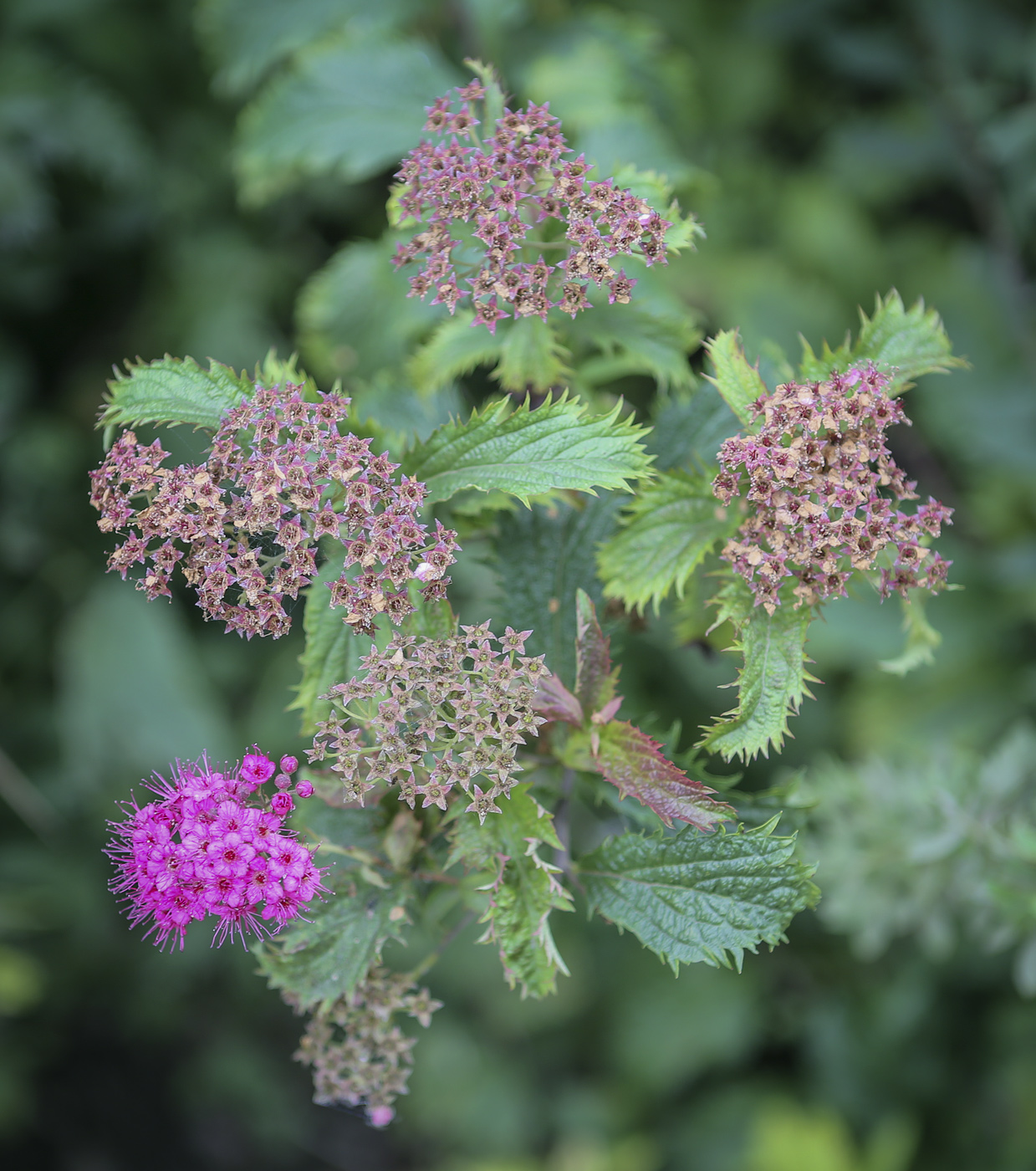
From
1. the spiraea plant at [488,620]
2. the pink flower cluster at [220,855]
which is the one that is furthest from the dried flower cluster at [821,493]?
the pink flower cluster at [220,855]

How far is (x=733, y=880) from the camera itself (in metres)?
1.05

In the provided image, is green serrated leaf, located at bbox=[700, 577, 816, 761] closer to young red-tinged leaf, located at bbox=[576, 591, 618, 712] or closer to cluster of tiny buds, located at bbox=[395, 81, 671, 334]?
young red-tinged leaf, located at bbox=[576, 591, 618, 712]

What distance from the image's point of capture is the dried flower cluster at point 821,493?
974 mm

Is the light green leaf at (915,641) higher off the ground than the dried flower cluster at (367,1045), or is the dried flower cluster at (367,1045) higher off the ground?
the light green leaf at (915,641)

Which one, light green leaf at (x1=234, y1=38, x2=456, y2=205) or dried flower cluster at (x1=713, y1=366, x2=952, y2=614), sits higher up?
light green leaf at (x1=234, y1=38, x2=456, y2=205)

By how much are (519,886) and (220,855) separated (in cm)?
31

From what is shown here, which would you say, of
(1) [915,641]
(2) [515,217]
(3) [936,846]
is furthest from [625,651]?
(2) [515,217]

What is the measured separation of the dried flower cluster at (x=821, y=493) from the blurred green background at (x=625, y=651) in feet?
5.73

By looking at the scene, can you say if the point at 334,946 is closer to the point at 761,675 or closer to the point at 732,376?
the point at 761,675

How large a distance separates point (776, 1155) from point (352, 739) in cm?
263

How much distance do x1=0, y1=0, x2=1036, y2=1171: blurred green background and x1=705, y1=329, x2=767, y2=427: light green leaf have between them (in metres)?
1.71

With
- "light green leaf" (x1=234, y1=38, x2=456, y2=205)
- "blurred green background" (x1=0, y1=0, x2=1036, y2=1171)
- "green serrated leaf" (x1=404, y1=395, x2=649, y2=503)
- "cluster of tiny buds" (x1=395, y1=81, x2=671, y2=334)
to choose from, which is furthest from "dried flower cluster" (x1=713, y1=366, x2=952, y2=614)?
"blurred green background" (x1=0, y1=0, x2=1036, y2=1171)

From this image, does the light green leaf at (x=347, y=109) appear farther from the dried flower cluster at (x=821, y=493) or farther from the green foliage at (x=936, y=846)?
the green foliage at (x=936, y=846)

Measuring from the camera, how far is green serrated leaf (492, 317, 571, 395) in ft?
3.86
